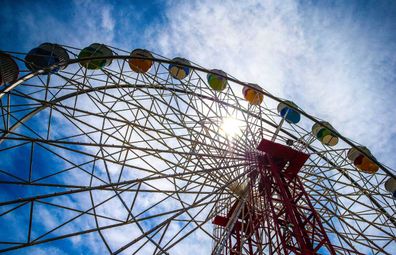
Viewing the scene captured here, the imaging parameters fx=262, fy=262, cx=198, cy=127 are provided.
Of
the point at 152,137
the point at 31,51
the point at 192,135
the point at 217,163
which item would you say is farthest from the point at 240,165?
the point at 31,51

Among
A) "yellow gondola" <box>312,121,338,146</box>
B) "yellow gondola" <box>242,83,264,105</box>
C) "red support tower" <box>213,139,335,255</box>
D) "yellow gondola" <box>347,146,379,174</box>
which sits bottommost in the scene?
"red support tower" <box>213,139,335,255</box>

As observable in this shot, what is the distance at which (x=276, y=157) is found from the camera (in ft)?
32.6

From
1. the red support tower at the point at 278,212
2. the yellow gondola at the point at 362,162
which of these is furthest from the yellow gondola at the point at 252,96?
the yellow gondola at the point at 362,162

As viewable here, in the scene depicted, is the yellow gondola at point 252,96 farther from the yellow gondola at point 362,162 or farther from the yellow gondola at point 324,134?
the yellow gondola at point 362,162

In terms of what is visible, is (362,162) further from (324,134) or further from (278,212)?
(278,212)

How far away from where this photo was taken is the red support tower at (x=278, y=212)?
23.9 ft

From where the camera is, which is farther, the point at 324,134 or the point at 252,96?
the point at 324,134

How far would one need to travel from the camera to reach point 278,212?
379 inches

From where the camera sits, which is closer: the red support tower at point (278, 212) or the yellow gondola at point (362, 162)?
the red support tower at point (278, 212)

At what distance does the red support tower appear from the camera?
729 cm

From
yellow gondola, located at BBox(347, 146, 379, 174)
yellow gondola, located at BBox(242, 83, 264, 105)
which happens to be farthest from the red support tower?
yellow gondola, located at BBox(347, 146, 379, 174)

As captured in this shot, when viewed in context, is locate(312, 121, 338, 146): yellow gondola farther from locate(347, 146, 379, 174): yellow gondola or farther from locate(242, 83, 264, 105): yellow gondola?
locate(242, 83, 264, 105): yellow gondola

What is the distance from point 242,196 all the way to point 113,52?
8.36m

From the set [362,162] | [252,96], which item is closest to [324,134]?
[362,162]
